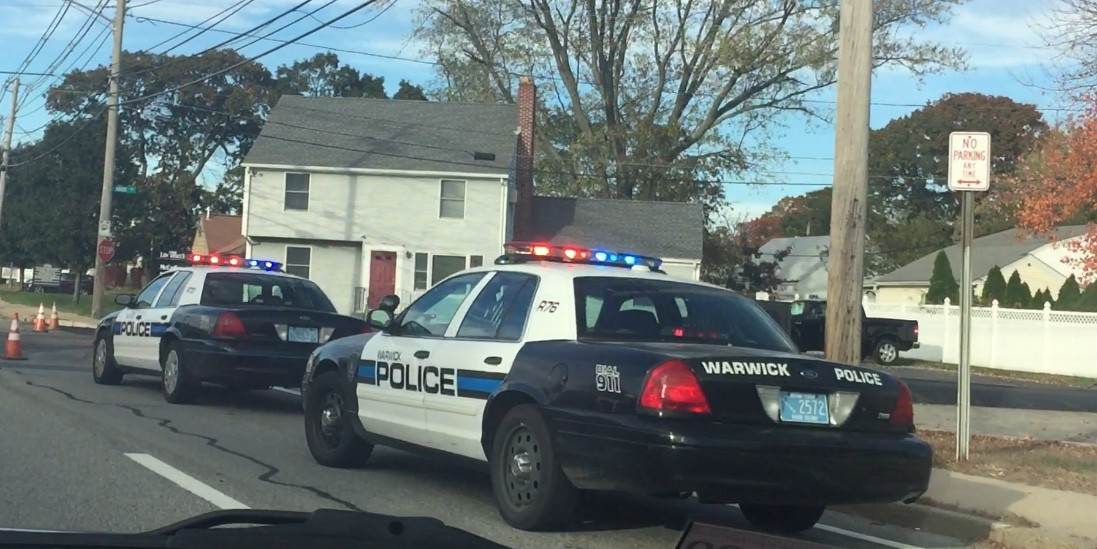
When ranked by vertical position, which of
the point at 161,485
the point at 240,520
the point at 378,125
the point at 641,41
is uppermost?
the point at 641,41

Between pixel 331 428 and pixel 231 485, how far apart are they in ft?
3.68

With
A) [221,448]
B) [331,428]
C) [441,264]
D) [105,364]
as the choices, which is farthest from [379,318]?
[441,264]

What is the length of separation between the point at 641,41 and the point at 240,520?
3900 centimetres

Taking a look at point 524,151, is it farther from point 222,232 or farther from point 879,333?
point 222,232

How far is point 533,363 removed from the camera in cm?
719

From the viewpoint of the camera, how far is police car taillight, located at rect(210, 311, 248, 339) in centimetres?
1264

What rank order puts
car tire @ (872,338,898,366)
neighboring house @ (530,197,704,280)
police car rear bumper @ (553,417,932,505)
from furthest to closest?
neighboring house @ (530,197,704,280) → car tire @ (872,338,898,366) → police car rear bumper @ (553,417,932,505)

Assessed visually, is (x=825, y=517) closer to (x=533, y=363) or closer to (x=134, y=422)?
(x=533, y=363)

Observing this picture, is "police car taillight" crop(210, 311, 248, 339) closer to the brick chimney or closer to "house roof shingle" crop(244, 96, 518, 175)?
"house roof shingle" crop(244, 96, 518, 175)

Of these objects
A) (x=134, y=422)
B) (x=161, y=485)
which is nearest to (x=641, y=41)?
(x=134, y=422)

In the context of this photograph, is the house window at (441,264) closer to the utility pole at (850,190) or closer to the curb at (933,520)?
the utility pole at (850,190)

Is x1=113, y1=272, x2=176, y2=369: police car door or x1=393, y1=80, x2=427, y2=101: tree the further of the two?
x1=393, y1=80, x2=427, y2=101: tree

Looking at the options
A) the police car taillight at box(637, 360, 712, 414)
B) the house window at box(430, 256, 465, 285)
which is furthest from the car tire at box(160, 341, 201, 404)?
the house window at box(430, 256, 465, 285)

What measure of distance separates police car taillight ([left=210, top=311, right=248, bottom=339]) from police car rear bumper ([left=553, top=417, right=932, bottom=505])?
6697 millimetres
